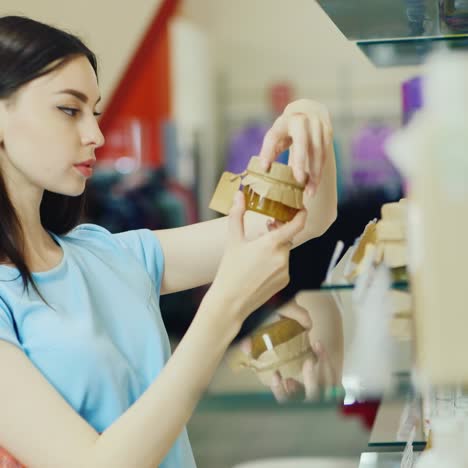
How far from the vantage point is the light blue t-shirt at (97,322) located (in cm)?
120

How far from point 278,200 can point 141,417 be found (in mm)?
292

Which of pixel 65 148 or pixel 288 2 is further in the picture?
pixel 288 2

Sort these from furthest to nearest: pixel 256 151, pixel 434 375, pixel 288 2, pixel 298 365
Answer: pixel 288 2 < pixel 256 151 < pixel 298 365 < pixel 434 375

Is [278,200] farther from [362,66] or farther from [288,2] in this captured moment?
[288,2]

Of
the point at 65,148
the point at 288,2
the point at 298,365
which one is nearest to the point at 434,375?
the point at 298,365

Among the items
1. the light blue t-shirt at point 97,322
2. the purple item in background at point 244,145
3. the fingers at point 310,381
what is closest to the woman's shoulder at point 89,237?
the light blue t-shirt at point 97,322

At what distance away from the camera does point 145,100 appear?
568cm

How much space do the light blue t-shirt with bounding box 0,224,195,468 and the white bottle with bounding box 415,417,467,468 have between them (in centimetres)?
33

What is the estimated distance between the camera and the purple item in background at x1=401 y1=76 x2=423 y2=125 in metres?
1.40

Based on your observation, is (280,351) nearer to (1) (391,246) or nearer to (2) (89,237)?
(1) (391,246)

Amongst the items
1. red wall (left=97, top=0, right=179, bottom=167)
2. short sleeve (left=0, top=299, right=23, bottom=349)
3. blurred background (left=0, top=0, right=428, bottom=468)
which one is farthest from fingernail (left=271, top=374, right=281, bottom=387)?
red wall (left=97, top=0, right=179, bottom=167)

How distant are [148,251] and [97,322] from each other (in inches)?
10.1

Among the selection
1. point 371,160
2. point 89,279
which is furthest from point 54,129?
point 371,160

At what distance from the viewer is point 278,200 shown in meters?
0.93
